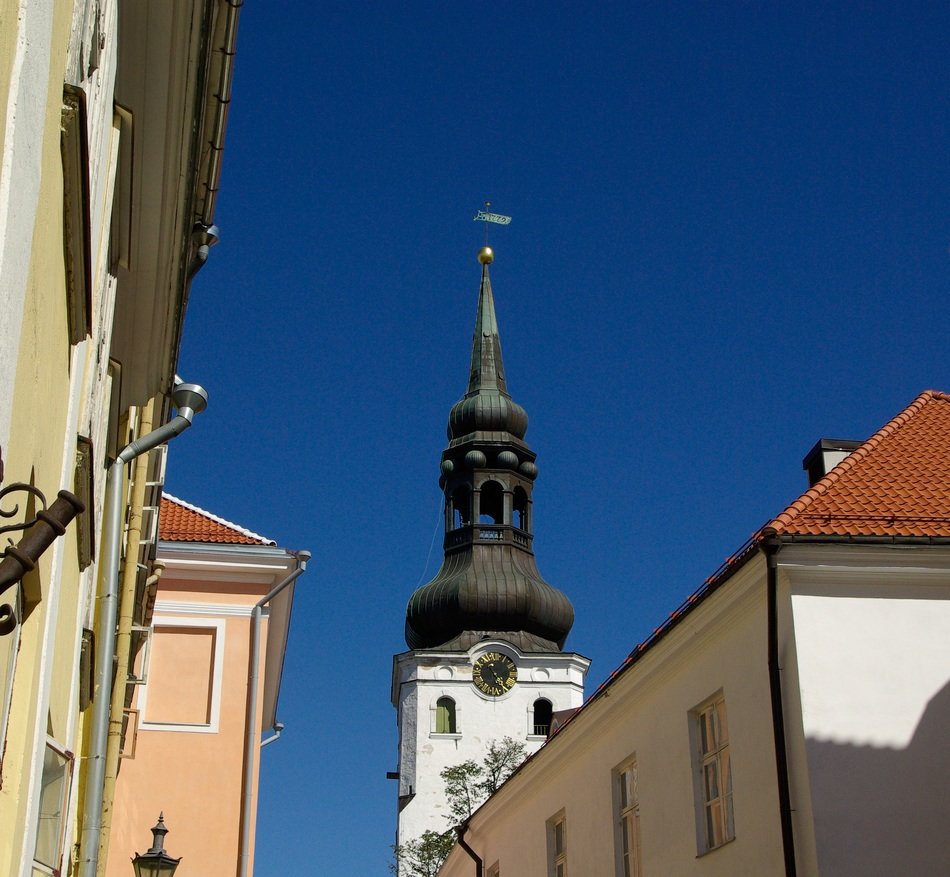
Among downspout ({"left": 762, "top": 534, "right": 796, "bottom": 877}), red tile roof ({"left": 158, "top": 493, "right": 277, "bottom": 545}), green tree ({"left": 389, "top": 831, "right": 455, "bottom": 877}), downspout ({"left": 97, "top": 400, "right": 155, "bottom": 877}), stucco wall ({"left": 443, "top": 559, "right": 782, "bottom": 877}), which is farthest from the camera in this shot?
green tree ({"left": 389, "top": 831, "right": 455, "bottom": 877})

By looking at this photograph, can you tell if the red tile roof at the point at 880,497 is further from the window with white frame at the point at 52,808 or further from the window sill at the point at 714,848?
the window with white frame at the point at 52,808

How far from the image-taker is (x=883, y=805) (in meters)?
12.5

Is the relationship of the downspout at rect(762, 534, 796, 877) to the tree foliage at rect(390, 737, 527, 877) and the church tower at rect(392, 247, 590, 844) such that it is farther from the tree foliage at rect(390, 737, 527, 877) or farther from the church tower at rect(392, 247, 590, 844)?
the church tower at rect(392, 247, 590, 844)

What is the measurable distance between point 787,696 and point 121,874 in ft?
25.4

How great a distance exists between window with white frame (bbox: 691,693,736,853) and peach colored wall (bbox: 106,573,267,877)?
522 cm

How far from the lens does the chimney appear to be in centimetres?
1569

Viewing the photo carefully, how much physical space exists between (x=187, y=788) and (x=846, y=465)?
8277 mm

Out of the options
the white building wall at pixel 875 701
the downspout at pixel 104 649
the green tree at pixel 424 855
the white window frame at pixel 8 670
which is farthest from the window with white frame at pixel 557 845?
the green tree at pixel 424 855

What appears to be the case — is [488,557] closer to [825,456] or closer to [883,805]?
[825,456]

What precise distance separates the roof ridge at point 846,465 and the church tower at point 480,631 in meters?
41.0

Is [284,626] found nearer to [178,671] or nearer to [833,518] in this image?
[178,671]

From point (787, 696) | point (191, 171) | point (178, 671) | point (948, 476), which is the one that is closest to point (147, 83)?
point (191, 171)

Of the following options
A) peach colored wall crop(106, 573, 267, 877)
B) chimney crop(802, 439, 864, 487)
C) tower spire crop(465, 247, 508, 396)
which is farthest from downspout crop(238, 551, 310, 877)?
tower spire crop(465, 247, 508, 396)

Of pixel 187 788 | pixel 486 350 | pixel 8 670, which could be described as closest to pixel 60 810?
pixel 8 670
